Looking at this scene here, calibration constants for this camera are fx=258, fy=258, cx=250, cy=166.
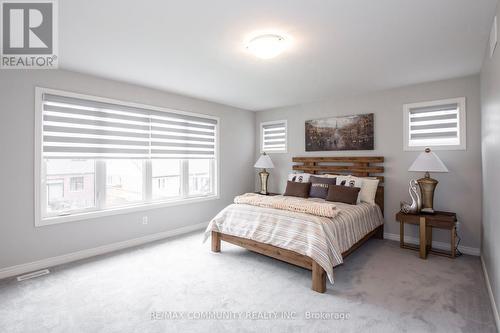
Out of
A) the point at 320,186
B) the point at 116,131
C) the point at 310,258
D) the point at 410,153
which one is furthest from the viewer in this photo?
the point at 320,186

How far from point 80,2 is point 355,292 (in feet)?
11.4

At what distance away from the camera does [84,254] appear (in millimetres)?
3482

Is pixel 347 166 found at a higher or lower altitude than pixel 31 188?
higher

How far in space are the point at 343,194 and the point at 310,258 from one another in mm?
1599

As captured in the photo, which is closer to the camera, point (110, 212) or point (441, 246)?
point (110, 212)

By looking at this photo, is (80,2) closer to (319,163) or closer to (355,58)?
(355,58)

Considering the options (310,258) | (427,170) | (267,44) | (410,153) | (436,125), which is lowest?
(310,258)

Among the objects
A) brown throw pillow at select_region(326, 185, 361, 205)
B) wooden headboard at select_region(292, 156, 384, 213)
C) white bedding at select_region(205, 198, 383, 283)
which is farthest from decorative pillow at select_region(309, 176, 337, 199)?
white bedding at select_region(205, 198, 383, 283)

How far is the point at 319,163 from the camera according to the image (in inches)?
202

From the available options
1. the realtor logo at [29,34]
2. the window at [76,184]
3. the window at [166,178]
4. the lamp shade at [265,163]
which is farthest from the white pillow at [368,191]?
the realtor logo at [29,34]

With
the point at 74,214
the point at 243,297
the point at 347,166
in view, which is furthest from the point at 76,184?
the point at 347,166

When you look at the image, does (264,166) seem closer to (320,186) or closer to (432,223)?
(320,186)

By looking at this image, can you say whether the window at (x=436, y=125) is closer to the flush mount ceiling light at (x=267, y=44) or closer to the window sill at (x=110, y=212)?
the flush mount ceiling light at (x=267, y=44)

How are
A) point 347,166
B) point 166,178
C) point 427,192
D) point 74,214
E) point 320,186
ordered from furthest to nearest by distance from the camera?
point 347,166
point 166,178
point 320,186
point 427,192
point 74,214
